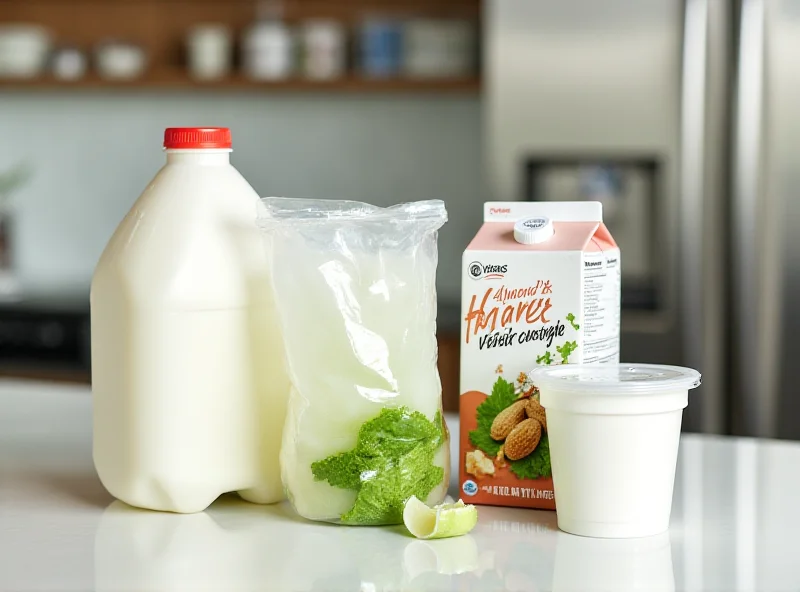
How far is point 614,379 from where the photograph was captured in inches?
34.0

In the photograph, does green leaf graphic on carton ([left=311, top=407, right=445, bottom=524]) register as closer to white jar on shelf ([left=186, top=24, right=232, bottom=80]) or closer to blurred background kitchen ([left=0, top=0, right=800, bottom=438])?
blurred background kitchen ([left=0, top=0, right=800, bottom=438])

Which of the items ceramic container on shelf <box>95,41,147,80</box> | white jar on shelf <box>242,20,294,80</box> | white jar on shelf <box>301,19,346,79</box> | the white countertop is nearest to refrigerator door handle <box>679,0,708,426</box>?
white jar on shelf <box>301,19,346,79</box>

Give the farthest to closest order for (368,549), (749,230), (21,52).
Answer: (21,52) < (749,230) < (368,549)

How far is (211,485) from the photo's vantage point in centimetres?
93

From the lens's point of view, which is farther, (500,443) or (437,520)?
(500,443)

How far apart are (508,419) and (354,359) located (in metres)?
0.15

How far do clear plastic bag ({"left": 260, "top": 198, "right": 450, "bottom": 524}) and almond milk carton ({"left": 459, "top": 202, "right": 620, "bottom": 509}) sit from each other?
0.05 m

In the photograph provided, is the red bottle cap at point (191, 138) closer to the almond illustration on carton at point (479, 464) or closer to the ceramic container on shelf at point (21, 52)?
the almond illustration on carton at point (479, 464)

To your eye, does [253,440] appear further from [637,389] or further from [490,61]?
[490,61]

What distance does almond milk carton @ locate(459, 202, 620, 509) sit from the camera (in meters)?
0.92

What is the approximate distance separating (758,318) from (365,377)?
1.73 metres

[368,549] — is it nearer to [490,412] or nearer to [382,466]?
[382,466]

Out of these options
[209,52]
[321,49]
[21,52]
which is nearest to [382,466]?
[321,49]

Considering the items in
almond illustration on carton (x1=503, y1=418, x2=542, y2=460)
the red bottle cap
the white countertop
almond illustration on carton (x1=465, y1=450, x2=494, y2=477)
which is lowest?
the white countertop
